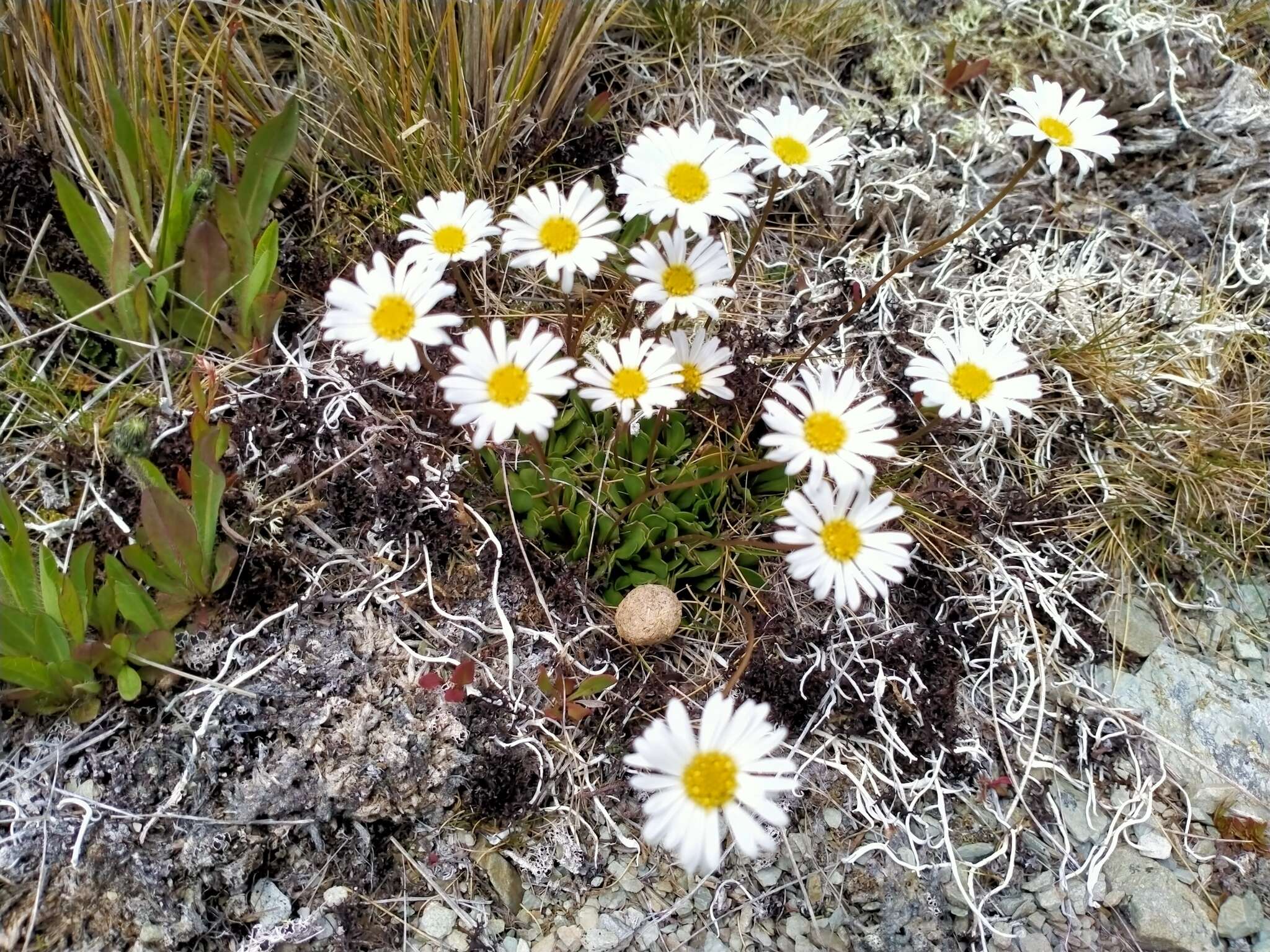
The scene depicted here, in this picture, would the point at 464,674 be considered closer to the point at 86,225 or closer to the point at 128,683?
the point at 128,683

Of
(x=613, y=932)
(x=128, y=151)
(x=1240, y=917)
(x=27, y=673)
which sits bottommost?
(x=1240, y=917)

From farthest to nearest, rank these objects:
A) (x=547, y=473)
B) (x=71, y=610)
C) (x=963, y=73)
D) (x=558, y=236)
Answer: (x=963, y=73)
(x=547, y=473)
(x=558, y=236)
(x=71, y=610)

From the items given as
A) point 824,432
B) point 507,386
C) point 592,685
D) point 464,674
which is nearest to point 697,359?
point 824,432

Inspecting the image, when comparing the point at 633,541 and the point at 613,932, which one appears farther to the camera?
the point at 633,541

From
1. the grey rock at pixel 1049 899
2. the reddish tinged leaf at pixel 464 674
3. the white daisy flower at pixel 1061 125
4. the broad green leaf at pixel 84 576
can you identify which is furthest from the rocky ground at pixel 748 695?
the white daisy flower at pixel 1061 125

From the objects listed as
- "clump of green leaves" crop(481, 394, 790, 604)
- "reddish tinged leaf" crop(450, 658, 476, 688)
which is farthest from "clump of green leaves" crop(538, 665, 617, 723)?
"clump of green leaves" crop(481, 394, 790, 604)

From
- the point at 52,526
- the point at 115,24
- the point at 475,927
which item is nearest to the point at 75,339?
the point at 52,526

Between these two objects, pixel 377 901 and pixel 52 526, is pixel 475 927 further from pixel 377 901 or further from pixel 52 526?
pixel 52 526
